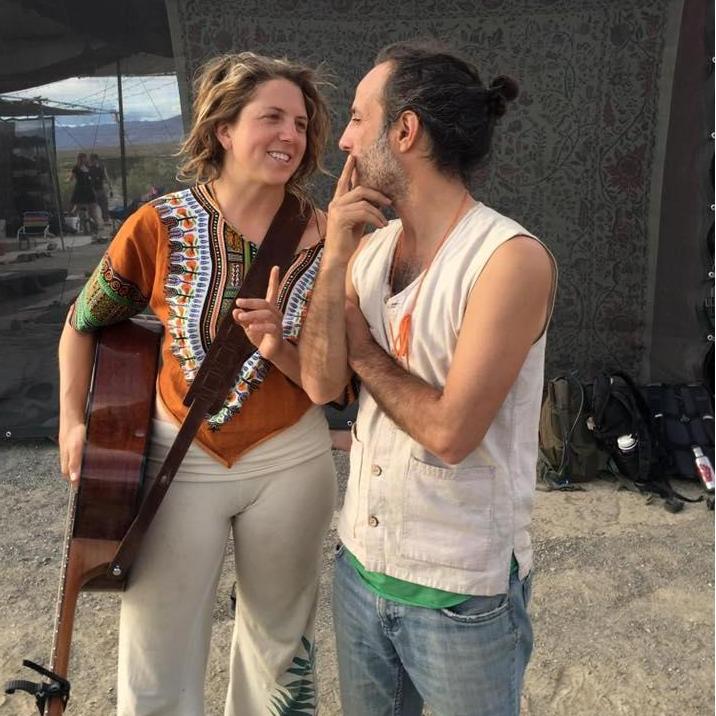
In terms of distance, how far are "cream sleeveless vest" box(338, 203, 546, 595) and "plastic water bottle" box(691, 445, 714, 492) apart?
3003 mm

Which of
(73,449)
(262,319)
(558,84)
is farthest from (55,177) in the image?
(262,319)

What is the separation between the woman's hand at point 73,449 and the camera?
5.61 ft

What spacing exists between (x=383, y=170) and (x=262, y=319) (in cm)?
35

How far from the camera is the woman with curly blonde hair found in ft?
5.52

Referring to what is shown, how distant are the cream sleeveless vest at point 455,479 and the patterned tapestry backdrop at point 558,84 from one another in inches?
122

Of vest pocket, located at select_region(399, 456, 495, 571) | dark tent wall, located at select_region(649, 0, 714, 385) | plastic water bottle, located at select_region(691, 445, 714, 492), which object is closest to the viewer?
vest pocket, located at select_region(399, 456, 495, 571)

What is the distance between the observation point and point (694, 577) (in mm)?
3242

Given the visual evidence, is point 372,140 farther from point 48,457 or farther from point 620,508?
point 48,457

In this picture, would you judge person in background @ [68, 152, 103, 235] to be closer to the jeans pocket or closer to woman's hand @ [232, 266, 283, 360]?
woman's hand @ [232, 266, 283, 360]

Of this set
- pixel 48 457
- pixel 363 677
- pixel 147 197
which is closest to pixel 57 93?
pixel 147 197

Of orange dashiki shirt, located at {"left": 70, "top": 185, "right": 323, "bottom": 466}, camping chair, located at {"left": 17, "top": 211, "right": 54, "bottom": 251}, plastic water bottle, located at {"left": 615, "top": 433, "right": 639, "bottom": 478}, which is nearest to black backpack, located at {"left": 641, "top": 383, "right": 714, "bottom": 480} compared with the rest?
plastic water bottle, located at {"left": 615, "top": 433, "right": 639, "bottom": 478}

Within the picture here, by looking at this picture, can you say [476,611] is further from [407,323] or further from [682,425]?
[682,425]

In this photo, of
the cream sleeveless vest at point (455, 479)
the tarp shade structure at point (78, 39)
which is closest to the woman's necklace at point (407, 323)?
the cream sleeveless vest at point (455, 479)

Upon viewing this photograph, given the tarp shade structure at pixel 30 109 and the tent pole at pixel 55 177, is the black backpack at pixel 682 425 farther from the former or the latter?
the tarp shade structure at pixel 30 109
